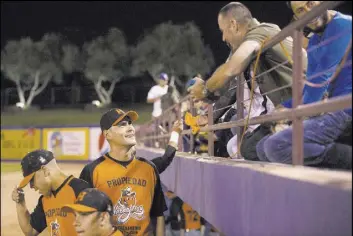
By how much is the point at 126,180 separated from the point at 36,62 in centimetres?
5793

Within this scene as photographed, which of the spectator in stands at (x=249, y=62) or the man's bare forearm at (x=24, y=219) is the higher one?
the spectator in stands at (x=249, y=62)

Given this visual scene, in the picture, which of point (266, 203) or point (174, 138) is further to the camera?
point (174, 138)

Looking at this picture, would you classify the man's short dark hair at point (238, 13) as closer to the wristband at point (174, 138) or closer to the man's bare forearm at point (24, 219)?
the wristband at point (174, 138)

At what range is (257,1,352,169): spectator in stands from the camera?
2.88 metres

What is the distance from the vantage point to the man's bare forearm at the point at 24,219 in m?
4.87

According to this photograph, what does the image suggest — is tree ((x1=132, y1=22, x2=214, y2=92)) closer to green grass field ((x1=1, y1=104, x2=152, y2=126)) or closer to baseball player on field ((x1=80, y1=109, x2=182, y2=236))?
green grass field ((x1=1, y1=104, x2=152, y2=126))

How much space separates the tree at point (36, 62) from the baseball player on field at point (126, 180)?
2205 inches

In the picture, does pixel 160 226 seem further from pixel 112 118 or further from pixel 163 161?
pixel 112 118

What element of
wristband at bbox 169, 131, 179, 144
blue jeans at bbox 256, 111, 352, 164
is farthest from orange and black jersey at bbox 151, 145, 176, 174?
blue jeans at bbox 256, 111, 352, 164

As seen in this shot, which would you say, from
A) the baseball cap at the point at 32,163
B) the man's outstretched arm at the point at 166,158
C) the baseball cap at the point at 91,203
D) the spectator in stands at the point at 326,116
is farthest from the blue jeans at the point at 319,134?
the man's outstretched arm at the point at 166,158

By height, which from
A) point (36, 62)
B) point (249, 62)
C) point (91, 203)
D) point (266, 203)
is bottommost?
point (91, 203)

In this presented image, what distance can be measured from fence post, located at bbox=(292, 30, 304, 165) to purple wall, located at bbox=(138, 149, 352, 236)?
0.18 metres

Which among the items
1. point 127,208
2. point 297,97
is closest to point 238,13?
point 297,97

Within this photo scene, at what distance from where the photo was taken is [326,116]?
295 cm
